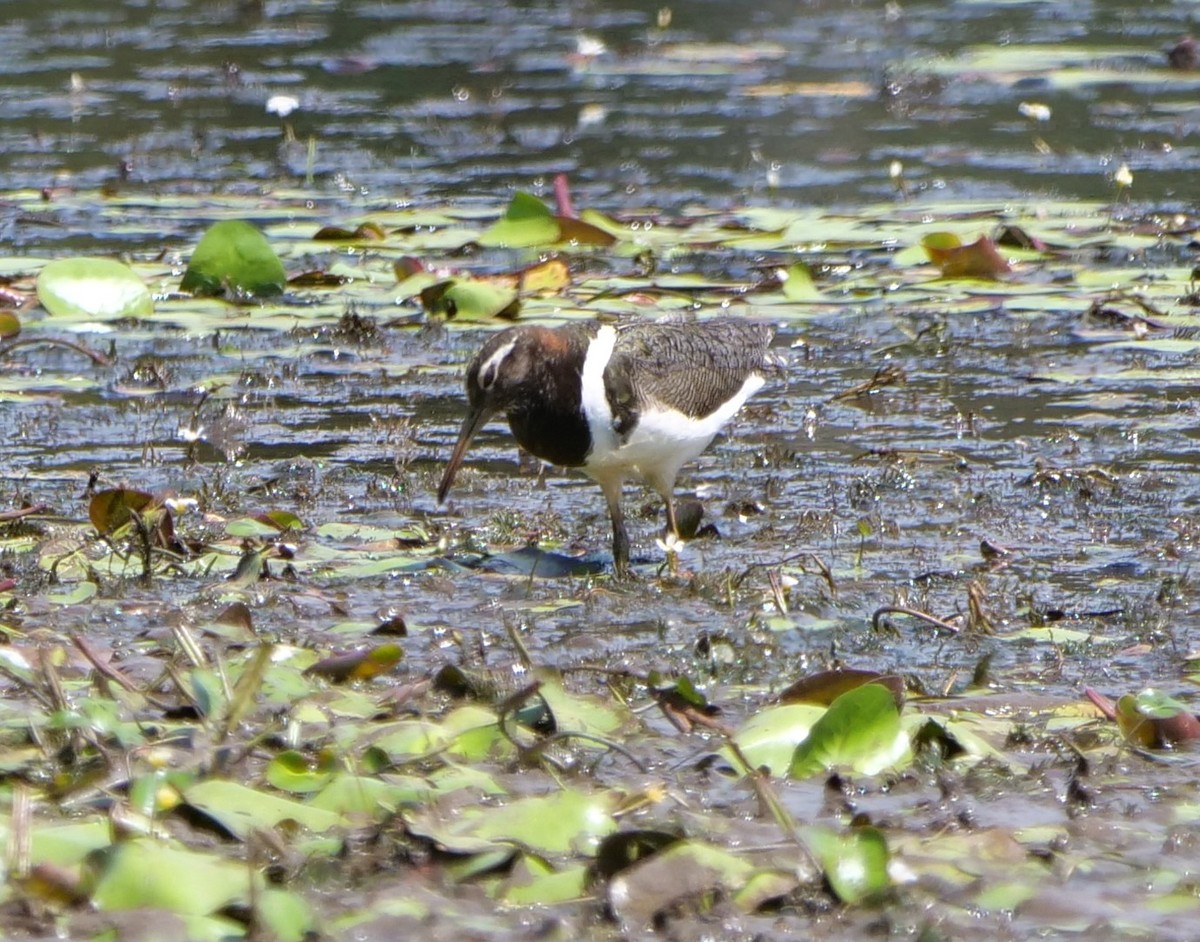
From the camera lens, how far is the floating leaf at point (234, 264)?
369 inches

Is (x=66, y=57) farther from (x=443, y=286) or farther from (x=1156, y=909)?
(x=1156, y=909)

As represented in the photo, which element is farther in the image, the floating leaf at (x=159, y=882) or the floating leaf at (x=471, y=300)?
the floating leaf at (x=471, y=300)

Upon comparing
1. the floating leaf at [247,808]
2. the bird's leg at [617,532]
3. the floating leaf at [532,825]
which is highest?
the floating leaf at [247,808]

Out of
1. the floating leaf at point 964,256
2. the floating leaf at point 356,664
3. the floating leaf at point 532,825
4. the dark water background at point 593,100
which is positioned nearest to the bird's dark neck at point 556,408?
the floating leaf at point 356,664

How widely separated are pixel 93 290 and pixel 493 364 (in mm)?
3538

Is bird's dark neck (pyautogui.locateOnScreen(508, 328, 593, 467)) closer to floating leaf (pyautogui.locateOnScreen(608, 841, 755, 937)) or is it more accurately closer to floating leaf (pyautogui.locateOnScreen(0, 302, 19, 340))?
floating leaf (pyautogui.locateOnScreen(608, 841, 755, 937))

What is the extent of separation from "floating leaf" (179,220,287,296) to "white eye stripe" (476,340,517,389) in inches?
127

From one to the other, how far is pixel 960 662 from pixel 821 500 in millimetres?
1796

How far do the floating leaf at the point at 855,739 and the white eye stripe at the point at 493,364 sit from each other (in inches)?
85.2

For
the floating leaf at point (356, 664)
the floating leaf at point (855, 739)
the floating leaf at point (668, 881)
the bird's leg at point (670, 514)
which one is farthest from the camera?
the bird's leg at point (670, 514)

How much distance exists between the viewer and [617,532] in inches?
260

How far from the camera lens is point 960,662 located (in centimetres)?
548

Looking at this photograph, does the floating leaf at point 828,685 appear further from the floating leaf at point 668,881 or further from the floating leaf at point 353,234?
the floating leaf at point 353,234

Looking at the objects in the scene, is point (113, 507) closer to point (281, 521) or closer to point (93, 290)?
point (281, 521)
